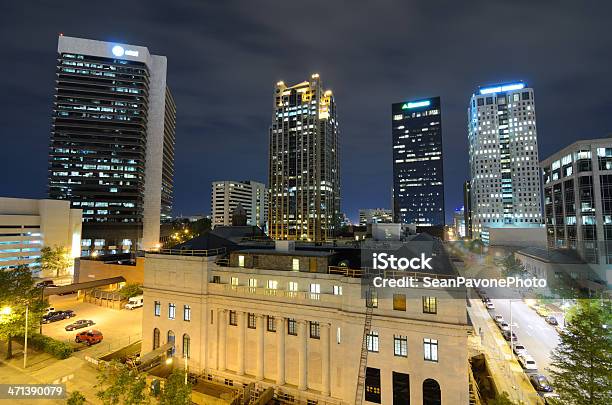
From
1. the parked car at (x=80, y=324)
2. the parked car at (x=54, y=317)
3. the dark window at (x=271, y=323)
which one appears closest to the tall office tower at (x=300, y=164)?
the parked car at (x=54, y=317)

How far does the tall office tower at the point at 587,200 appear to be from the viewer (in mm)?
79625

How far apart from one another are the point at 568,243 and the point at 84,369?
113 metres

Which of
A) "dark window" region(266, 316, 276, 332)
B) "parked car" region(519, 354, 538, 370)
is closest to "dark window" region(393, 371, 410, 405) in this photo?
"dark window" region(266, 316, 276, 332)

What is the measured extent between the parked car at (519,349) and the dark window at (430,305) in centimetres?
2427

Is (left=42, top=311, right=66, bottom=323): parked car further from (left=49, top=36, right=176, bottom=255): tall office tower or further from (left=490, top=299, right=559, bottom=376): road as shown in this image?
(left=49, top=36, right=176, bottom=255): tall office tower

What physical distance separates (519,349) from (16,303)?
2621 inches

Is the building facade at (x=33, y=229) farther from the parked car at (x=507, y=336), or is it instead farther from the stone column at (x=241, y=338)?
the parked car at (x=507, y=336)

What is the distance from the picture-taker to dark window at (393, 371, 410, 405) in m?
28.2

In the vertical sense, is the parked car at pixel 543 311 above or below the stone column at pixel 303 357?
below

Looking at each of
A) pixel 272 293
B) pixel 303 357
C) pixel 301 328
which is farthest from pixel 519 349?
pixel 272 293

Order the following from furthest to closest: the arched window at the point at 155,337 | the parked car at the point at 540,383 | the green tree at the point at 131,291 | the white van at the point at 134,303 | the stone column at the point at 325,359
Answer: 1. the green tree at the point at 131,291
2. the white van at the point at 134,303
3. the arched window at the point at 155,337
4. the parked car at the point at 540,383
5. the stone column at the point at 325,359

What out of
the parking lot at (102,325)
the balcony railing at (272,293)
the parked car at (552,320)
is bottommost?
the parked car at (552,320)

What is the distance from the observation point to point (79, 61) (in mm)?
136125

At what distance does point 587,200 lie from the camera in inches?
3253
